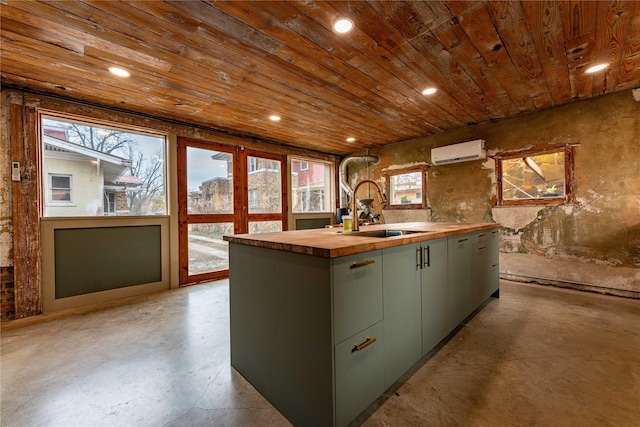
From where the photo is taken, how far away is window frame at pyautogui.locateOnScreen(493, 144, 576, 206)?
3.44 meters

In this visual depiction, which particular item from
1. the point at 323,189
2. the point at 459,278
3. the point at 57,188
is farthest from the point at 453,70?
the point at 57,188

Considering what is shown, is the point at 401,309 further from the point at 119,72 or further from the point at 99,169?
the point at 99,169

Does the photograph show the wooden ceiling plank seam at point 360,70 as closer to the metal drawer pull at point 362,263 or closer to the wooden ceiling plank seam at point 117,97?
the wooden ceiling plank seam at point 117,97

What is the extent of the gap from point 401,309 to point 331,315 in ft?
2.03

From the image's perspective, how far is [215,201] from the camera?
4285mm

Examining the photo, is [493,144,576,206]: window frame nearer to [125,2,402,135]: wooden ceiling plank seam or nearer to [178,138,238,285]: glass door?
[125,2,402,135]: wooden ceiling plank seam

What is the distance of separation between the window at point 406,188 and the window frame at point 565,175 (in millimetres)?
1185

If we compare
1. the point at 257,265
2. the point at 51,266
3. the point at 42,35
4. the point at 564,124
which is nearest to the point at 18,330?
the point at 51,266

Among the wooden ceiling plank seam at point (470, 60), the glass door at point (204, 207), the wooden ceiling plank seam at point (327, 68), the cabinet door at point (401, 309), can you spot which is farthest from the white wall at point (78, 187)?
the wooden ceiling plank seam at point (470, 60)

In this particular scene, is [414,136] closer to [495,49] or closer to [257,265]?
[495,49]

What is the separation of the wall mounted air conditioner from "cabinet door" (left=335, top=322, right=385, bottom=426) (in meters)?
3.75

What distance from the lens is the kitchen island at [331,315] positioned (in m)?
1.17

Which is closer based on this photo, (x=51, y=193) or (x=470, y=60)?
(x=470, y=60)

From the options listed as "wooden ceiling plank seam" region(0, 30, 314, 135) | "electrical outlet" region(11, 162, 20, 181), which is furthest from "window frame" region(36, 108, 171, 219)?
"wooden ceiling plank seam" region(0, 30, 314, 135)
